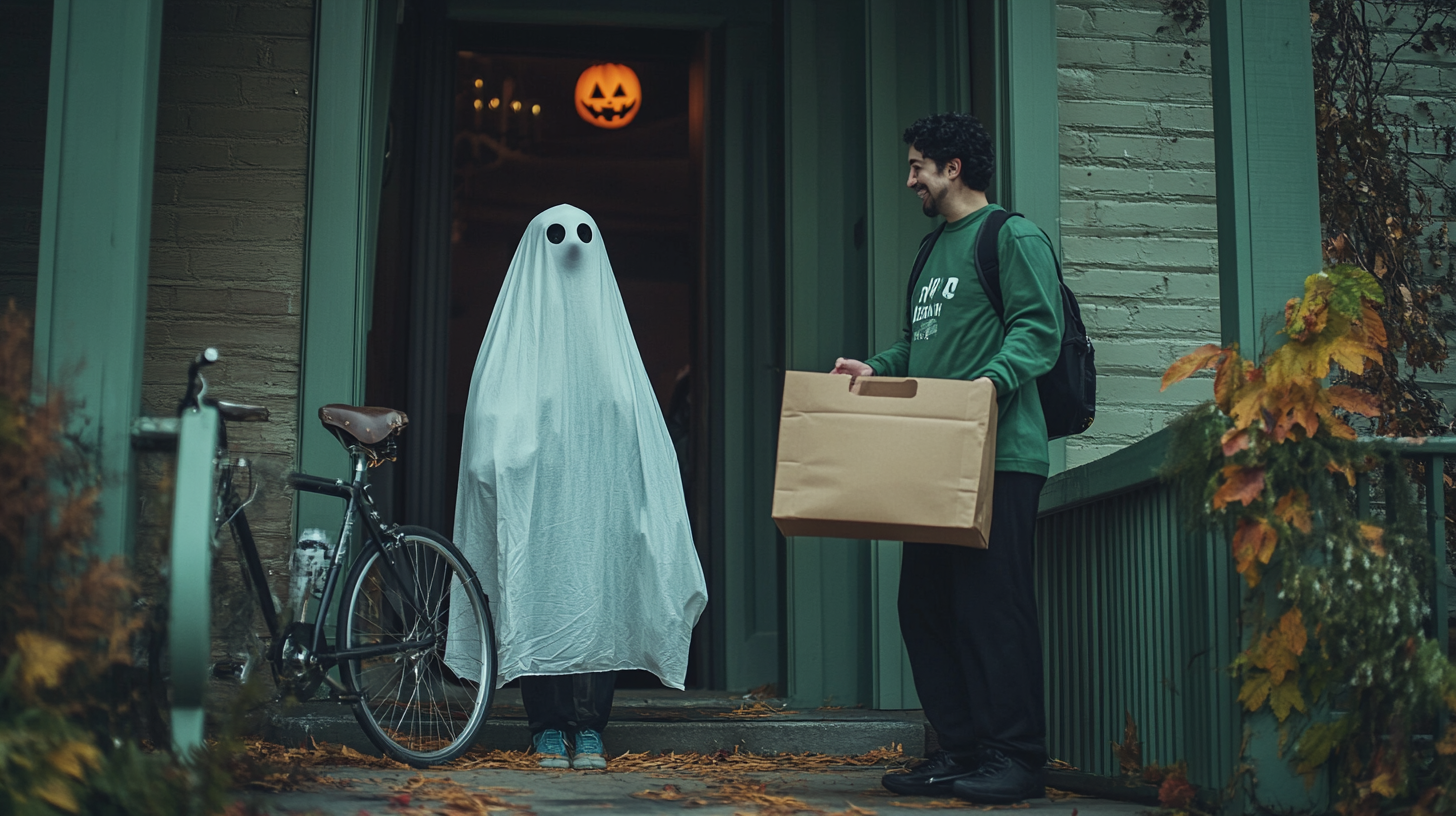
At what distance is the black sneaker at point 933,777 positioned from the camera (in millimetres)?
3324

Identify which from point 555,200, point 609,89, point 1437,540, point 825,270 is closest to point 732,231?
point 825,270

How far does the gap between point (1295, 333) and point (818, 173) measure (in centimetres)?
234

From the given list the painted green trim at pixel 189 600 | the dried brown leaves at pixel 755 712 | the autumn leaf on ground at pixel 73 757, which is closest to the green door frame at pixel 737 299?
the dried brown leaves at pixel 755 712

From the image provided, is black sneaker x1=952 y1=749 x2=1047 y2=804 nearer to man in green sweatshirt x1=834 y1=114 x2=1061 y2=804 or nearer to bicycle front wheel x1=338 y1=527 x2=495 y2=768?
man in green sweatshirt x1=834 y1=114 x2=1061 y2=804

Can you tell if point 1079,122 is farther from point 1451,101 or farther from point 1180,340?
point 1451,101

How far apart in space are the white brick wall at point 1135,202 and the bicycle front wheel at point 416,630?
1912 millimetres

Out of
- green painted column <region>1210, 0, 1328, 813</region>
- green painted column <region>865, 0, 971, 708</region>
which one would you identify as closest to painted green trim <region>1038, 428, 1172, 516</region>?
green painted column <region>1210, 0, 1328, 813</region>

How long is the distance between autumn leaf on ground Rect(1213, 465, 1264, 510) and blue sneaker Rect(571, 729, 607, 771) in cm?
186

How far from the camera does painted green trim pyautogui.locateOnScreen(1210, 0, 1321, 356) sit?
3.09 meters

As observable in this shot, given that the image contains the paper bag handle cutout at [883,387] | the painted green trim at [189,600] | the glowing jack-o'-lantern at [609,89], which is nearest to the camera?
the painted green trim at [189,600]

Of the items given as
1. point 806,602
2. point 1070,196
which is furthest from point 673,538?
point 1070,196

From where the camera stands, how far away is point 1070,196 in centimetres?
457

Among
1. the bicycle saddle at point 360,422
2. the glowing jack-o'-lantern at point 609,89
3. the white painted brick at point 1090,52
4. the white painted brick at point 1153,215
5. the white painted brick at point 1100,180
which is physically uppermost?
the glowing jack-o'-lantern at point 609,89

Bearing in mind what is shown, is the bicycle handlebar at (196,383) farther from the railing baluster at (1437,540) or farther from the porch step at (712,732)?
the railing baluster at (1437,540)
